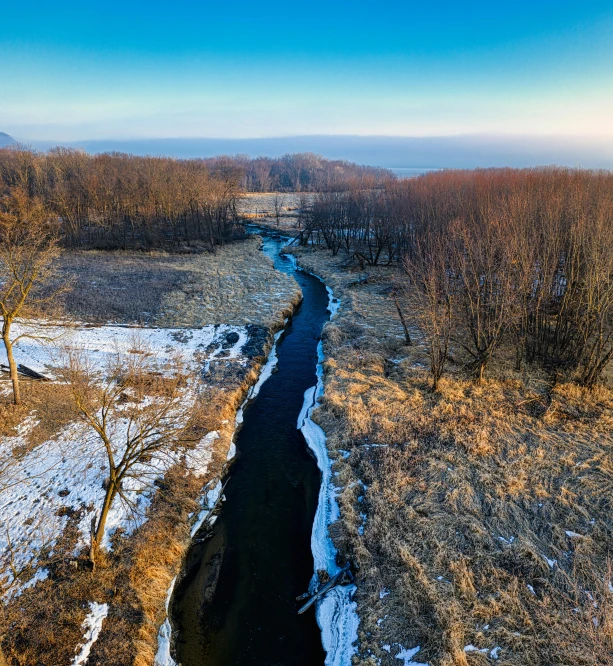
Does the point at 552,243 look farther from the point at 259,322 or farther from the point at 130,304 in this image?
the point at 130,304

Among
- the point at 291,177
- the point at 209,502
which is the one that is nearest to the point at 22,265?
the point at 209,502

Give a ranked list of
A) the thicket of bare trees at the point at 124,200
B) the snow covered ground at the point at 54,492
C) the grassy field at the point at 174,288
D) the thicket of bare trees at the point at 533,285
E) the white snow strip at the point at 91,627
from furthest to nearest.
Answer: the thicket of bare trees at the point at 124,200, the grassy field at the point at 174,288, the thicket of bare trees at the point at 533,285, the snow covered ground at the point at 54,492, the white snow strip at the point at 91,627

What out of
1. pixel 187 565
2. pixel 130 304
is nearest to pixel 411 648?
pixel 187 565

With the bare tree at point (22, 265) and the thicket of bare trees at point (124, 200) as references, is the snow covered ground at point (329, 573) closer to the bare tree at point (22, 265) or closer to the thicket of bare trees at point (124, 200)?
the bare tree at point (22, 265)

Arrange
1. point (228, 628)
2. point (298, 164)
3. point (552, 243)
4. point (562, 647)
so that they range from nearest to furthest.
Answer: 1. point (562, 647)
2. point (228, 628)
3. point (552, 243)
4. point (298, 164)

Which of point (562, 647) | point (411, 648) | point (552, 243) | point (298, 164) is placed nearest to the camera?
point (562, 647)

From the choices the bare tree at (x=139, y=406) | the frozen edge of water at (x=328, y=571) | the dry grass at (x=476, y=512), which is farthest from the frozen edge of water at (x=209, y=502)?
the dry grass at (x=476, y=512)
